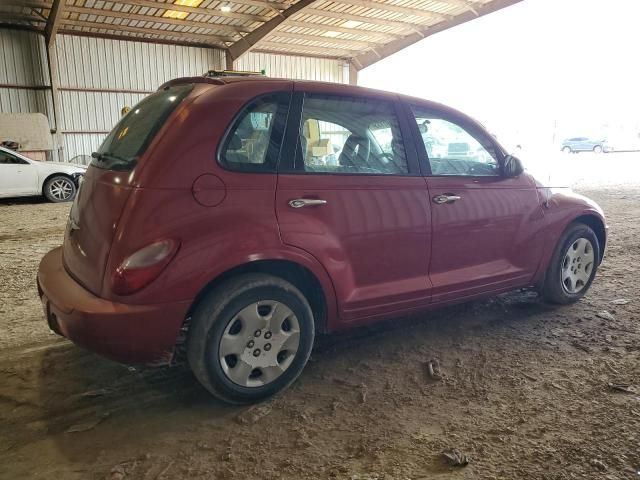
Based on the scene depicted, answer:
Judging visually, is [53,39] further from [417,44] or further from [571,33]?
[571,33]

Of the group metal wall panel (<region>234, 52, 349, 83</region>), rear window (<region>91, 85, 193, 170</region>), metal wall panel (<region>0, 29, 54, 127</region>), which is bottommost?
rear window (<region>91, 85, 193, 170</region>)

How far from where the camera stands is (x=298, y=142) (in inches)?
106

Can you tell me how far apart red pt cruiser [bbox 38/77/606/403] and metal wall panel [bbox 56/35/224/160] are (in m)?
14.9

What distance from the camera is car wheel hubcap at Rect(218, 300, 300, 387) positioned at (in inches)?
98.2

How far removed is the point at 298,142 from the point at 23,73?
15.9m

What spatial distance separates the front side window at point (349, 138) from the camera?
2.74m

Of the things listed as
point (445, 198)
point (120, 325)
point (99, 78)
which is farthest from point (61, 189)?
point (445, 198)

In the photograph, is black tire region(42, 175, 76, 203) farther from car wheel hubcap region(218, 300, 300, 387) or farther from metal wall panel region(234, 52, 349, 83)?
car wheel hubcap region(218, 300, 300, 387)

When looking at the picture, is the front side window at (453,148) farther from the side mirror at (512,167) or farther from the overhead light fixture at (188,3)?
the overhead light fixture at (188,3)

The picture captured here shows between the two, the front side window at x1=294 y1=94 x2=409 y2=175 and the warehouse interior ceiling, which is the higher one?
the warehouse interior ceiling

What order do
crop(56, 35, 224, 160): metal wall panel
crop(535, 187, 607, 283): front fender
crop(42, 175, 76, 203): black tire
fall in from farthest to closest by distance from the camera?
crop(56, 35, 224, 160): metal wall panel < crop(42, 175, 76, 203): black tire < crop(535, 187, 607, 283): front fender

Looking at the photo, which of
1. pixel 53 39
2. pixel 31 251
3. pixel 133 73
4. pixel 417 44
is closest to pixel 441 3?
pixel 417 44

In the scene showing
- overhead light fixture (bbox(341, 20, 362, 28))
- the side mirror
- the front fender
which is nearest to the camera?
the side mirror

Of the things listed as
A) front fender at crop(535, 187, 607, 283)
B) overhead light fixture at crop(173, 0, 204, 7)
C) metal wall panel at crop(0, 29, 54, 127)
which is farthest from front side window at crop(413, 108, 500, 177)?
metal wall panel at crop(0, 29, 54, 127)
